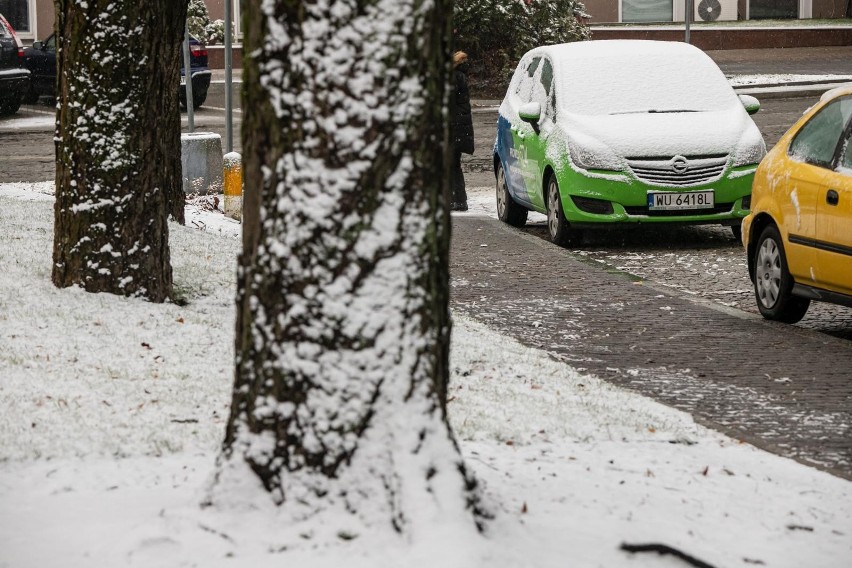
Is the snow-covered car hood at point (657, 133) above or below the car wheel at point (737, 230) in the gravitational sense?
above

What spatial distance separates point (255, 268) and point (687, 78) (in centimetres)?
940

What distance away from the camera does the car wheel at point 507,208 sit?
13.8 metres

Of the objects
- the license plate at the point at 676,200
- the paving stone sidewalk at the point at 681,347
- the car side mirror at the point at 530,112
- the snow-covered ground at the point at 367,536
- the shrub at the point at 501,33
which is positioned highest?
the shrub at the point at 501,33

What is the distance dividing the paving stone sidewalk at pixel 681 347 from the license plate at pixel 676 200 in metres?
0.82

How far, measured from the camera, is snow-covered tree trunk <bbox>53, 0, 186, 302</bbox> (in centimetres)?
752

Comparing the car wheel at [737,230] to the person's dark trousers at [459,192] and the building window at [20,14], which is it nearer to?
the person's dark trousers at [459,192]

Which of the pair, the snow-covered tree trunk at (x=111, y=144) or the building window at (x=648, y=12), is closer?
the snow-covered tree trunk at (x=111, y=144)

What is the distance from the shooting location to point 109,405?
18.4 feet

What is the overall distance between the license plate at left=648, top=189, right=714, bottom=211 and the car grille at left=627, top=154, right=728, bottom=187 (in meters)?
0.08

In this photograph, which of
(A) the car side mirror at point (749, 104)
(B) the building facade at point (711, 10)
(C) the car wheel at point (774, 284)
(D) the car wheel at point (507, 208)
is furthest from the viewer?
(B) the building facade at point (711, 10)

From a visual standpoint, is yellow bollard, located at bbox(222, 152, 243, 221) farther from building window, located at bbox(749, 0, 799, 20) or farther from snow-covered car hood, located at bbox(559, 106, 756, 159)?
building window, located at bbox(749, 0, 799, 20)

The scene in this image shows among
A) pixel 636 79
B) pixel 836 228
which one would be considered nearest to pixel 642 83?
pixel 636 79

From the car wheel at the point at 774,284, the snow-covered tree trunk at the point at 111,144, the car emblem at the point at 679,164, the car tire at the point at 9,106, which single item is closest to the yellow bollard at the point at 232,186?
the car emblem at the point at 679,164

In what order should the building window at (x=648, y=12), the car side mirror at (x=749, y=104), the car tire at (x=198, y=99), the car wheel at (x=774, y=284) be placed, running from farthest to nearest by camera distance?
the building window at (x=648, y=12)
the car tire at (x=198, y=99)
the car side mirror at (x=749, y=104)
the car wheel at (x=774, y=284)
